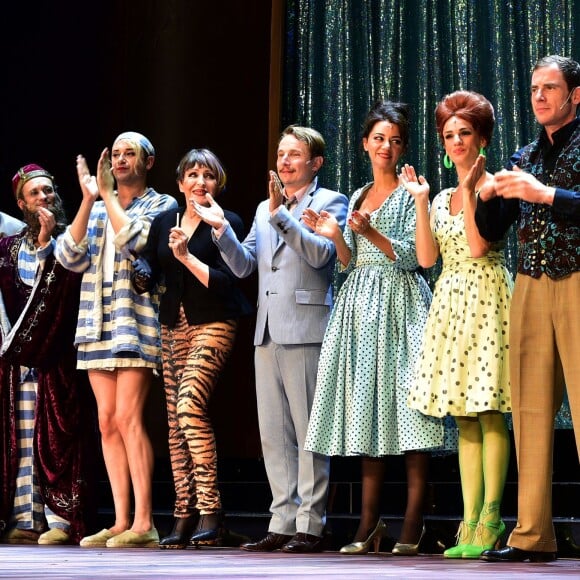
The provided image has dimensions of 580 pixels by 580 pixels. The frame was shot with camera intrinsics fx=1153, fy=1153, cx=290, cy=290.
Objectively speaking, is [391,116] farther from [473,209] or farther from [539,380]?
[539,380]

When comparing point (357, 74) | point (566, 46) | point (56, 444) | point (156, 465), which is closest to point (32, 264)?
point (56, 444)

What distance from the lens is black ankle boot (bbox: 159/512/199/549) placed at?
4.43 metres

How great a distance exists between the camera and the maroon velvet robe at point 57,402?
16.4 feet

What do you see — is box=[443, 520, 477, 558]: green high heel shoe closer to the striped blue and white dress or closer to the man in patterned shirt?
the man in patterned shirt

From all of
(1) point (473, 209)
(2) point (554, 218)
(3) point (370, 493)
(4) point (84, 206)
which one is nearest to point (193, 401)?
(3) point (370, 493)

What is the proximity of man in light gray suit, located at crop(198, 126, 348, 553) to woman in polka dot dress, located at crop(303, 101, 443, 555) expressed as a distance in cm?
13

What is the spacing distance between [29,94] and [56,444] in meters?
2.33

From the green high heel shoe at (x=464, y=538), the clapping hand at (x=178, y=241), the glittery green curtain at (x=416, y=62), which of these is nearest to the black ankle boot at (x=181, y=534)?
the clapping hand at (x=178, y=241)

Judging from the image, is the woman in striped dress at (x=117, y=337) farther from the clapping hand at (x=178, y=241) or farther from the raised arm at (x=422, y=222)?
the raised arm at (x=422, y=222)

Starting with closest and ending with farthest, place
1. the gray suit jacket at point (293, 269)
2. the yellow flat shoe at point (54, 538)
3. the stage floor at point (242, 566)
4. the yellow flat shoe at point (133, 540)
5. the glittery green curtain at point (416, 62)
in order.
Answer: the stage floor at point (242, 566) < the gray suit jacket at point (293, 269) < the yellow flat shoe at point (133, 540) < the yellow flat shoe at point (54, 538) < the glittery green curtain at point (416, 62)

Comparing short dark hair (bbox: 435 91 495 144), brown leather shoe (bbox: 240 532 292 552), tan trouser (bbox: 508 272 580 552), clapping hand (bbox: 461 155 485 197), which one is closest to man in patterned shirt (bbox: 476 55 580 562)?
tan trouser (bbox: 508 272 580 552)

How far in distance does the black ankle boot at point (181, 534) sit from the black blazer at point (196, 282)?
766 mm

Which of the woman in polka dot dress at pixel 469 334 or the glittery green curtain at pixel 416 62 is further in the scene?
the glittery green curtain at pixel 416 62

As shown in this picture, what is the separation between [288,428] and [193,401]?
0.39 metres
